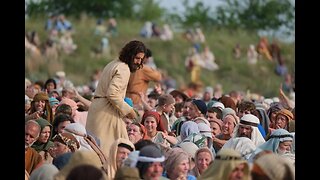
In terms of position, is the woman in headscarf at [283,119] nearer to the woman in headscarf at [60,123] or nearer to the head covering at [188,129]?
the head covering at [188,129]

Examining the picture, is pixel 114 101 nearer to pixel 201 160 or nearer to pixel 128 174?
pixel 201 160

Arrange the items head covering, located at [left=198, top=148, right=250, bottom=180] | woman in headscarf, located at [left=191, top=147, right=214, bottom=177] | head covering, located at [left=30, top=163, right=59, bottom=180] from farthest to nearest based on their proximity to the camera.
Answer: woman in headscarf, located at [left=191, top=147, right=214, bottom=177] < head covering, located at [left=30, top=163, right=59, bottom=180] < head covering, located at [left=198, top=148, right=250, bottom=180]

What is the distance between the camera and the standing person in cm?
1767

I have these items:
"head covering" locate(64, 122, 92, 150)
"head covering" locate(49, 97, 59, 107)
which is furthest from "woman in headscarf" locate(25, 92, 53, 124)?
"head covering" locate(64, 122, 92, 150)

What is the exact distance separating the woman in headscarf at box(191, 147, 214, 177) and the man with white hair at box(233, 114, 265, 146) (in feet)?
6.89

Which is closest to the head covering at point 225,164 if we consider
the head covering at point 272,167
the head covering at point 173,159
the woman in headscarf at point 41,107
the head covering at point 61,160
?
the head covering at point 272,167

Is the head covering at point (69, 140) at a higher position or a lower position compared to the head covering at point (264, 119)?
lower

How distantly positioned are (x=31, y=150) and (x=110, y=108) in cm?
181

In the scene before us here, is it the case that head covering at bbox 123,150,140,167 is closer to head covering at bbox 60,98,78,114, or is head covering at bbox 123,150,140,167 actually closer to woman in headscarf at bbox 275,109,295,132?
head covering at bbox 60,98,78,114

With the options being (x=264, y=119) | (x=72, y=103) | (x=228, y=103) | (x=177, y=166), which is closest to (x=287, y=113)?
(x=264, y=119)

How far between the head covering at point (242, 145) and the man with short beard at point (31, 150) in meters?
2.12

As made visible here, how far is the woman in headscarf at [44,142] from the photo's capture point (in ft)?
55.0

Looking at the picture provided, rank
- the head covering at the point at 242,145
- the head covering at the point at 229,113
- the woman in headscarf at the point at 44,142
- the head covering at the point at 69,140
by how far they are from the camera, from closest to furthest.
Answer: the head covering at the point at 69,140 → the woman in headscarf at the point at 44,142 → the head covering at the point at 242,145 → the head covering at the point at 229,113

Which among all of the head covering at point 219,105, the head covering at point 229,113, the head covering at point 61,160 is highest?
the head covering at point 219,105
